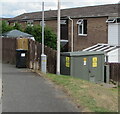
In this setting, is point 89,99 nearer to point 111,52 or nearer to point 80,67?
point 80,67

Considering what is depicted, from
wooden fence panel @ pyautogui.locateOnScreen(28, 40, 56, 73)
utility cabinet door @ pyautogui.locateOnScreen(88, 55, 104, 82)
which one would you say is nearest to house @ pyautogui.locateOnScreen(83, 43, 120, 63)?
utility cabinet door @ pyautogui.locateOnScreen(88, 55, 104, 82)

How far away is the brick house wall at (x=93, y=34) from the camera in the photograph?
87.2ft

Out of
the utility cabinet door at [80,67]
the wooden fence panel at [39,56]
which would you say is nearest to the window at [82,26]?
the wooden fence panel at [39,56]

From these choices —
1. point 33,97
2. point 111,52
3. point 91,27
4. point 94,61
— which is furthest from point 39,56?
point 91,27

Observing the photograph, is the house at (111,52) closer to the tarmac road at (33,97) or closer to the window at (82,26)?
the window at (82,26)

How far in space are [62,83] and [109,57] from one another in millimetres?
13446

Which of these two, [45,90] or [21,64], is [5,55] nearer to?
[21,64]

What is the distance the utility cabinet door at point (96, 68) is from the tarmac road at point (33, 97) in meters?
4.26

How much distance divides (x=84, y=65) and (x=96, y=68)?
1.05 metres

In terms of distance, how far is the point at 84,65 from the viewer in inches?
608

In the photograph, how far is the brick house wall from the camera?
26.6 metres

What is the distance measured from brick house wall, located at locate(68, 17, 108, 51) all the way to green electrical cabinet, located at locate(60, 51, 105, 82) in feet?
33.9

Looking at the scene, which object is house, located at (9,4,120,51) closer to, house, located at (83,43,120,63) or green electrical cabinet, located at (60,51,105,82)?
house, located at (83,43,120,63)

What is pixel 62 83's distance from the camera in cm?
1113
